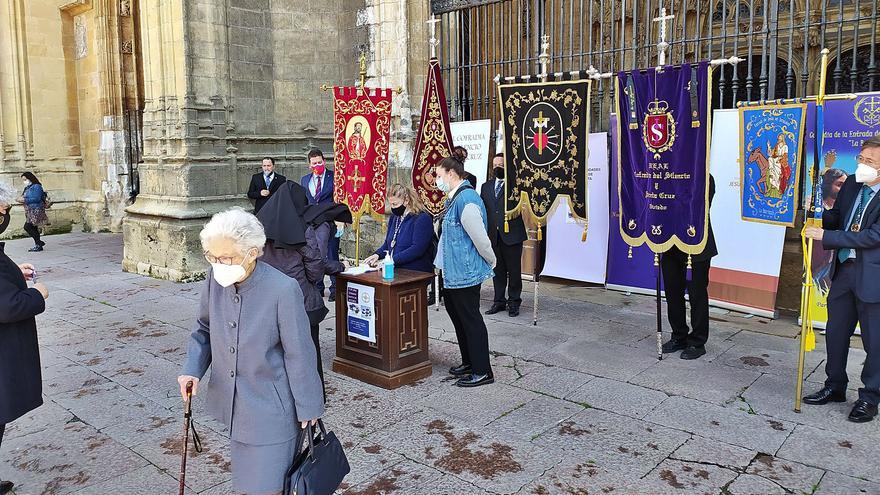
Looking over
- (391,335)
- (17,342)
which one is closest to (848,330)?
(391,335)

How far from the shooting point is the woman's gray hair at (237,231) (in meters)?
2.61

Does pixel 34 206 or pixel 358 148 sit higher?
pixel 358 148

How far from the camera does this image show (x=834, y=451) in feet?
13.2

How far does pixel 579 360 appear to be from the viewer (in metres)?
5.82

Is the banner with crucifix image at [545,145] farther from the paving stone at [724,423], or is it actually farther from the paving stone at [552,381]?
the paving stone at [724,423]

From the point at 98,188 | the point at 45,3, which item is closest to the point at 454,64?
the point at 98,188

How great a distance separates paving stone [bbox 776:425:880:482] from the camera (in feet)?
A: 12.5

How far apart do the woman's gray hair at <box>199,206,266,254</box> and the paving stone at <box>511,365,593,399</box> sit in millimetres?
3021

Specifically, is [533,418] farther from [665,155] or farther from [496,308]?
[496,308]

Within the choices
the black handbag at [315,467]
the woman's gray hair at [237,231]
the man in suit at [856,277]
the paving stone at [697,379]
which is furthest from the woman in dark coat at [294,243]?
the man in suit at [856,277]

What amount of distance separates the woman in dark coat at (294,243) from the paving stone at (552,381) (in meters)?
1.70

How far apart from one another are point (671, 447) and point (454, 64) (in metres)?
6.95

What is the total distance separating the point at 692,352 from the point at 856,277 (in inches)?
63.2

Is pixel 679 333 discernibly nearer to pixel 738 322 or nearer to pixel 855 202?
pixel 738 322
